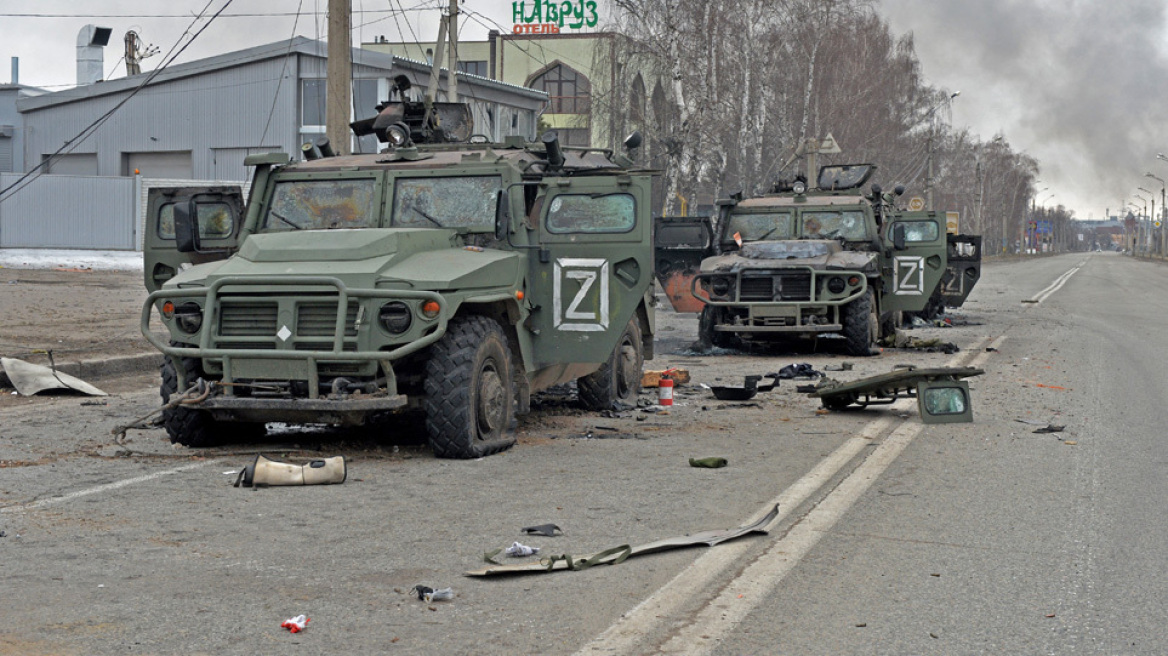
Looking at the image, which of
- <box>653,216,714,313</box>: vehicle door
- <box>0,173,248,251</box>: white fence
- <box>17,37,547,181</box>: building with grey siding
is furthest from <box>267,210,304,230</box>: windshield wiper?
<box>0,173,248,251</box>: white fence

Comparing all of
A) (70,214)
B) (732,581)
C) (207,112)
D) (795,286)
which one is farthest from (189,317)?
(70,214)

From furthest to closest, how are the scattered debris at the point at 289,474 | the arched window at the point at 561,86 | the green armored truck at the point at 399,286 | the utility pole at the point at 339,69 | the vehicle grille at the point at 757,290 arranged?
the arched window at the point at 561,86, the vehicle grille at the point at 757,290, the utility pole at the point at 339,69, the green armored truck at the point at 399,286, the scattered debris at the point at 289,474

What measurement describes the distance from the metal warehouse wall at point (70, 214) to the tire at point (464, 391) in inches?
1222

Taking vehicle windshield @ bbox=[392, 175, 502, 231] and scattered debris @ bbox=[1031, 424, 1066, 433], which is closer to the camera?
vehicle windshield @ bbox=[392, 175, 502, 231]

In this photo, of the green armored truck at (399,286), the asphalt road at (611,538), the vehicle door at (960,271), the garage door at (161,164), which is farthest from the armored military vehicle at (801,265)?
the garage door at (161,164)

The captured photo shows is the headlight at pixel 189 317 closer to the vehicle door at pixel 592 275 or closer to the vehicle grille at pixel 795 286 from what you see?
the vehicle door at pixel 592 275

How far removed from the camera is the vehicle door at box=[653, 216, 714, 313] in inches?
630

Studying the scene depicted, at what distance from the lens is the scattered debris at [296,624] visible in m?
4.54

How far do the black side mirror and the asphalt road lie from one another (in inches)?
53.8

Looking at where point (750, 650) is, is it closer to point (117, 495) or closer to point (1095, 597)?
point (1095, 597)

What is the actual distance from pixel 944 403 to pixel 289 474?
530cm

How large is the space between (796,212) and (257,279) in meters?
11.0

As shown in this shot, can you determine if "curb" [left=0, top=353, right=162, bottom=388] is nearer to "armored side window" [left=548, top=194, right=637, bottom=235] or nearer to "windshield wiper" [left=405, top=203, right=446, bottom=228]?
"windshield wiper" [left=405, top=203, right=446, bottom=228]

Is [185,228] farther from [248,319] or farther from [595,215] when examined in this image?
[595,215]
